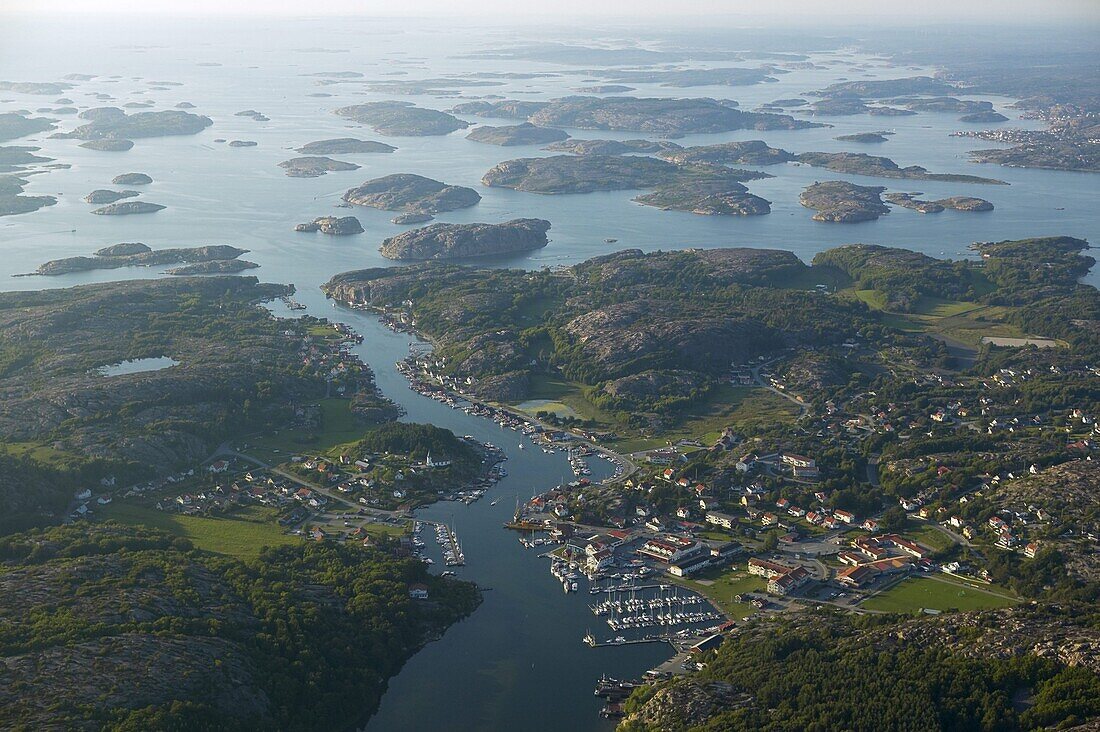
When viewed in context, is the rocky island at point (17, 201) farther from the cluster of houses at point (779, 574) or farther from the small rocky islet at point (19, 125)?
the cluster of houses at point (779, 574)

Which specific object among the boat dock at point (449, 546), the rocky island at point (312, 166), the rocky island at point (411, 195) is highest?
the boat dock at point (449, 546)

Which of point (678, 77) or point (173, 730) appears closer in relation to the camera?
point (173, 730)

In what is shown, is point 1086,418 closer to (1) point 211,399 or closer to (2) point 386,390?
(2) point 386,390

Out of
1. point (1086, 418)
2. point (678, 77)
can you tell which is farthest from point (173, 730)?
point (678, 77)

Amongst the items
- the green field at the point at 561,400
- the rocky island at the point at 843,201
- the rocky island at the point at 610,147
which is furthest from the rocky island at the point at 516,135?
the green field at the point at 561,400

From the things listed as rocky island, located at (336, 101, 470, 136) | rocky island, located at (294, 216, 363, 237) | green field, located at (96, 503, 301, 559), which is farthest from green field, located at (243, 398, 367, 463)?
rocky island, located at (336, 101, 470, 136)

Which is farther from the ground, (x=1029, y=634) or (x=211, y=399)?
(x=1029, y=634)
